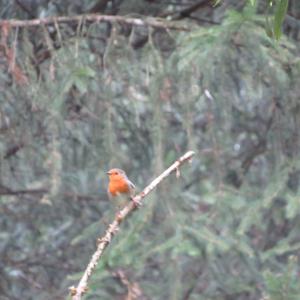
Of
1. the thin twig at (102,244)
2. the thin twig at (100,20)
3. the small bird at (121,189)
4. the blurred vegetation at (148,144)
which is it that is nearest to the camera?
the thin twig at (102,244)

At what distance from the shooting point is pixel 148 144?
7.27 meters

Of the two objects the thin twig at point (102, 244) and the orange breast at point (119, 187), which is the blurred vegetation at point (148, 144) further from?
the thin twig at point (102, 244)

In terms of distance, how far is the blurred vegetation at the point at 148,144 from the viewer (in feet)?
17.9

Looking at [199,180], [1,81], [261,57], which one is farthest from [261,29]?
[199,180]

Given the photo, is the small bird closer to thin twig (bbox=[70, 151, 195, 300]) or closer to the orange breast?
the orange breast

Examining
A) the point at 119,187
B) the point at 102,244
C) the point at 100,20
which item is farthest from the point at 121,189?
the point at 100,20

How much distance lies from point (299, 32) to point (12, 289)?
304 cm

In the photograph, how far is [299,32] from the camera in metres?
6.31

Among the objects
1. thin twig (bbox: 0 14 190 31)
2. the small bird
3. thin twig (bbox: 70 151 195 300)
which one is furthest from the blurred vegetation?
thin twig (bbox: 70 151 195 300)

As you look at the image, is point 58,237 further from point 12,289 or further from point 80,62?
point 80,62

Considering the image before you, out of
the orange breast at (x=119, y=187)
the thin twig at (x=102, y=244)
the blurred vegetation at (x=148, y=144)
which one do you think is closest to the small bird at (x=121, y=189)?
the orange breast at (x=119, y=187)

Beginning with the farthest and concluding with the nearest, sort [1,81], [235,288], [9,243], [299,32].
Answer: [9,243], [235,288], [299,32], [1,81]

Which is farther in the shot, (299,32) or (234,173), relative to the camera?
(234,173)

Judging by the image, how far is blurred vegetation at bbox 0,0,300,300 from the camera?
5469 millimetres
